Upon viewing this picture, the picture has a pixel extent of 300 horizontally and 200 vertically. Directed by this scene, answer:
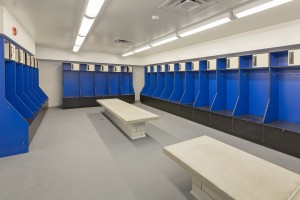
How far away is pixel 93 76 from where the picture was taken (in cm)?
792

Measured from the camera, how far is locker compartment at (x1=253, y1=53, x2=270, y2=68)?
341cm

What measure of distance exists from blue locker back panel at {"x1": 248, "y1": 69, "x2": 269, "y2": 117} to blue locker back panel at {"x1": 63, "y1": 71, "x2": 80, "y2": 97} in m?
6.69

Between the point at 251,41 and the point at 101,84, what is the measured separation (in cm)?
633

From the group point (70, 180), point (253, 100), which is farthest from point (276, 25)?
point (70, 180)

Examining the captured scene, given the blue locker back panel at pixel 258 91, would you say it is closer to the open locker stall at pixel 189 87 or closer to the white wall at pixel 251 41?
the white wall at pixel 251 41

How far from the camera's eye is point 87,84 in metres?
7.90

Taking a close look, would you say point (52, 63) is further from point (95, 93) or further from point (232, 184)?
point (232, 184)

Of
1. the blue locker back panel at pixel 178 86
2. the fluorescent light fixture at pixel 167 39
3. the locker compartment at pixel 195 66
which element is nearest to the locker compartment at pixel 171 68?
the blue locker back panel at pixel 178 86

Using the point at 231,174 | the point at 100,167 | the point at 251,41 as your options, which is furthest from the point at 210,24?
the point at 100,167

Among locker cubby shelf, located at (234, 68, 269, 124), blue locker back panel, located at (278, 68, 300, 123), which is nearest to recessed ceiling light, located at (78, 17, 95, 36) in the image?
locker cubby shelf, located at (234, 68, 269, 124)

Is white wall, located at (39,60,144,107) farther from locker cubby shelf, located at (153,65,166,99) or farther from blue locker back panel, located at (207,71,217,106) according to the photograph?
blue locker back panel, located at (207,71,217,106)

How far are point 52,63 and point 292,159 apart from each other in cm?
828

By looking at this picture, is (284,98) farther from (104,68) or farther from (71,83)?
(71,83)

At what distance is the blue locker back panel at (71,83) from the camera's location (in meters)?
7.39
